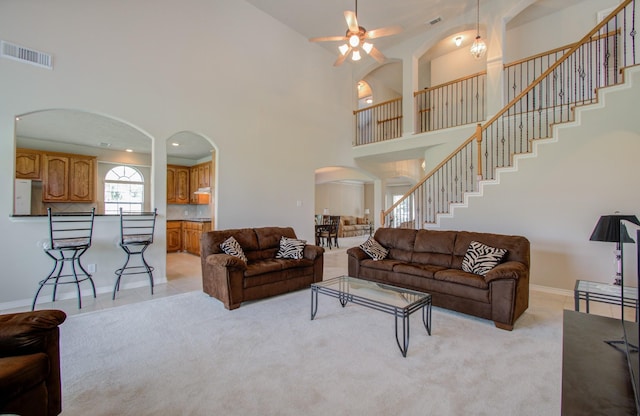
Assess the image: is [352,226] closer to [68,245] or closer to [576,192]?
[576,192]

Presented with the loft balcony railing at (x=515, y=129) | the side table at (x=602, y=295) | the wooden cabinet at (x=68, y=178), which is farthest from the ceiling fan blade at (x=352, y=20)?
the wooden cabinet at (x=68, y=178)

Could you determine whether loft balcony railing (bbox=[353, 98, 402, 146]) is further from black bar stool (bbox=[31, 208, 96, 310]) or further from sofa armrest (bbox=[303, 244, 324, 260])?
black bar stool (bbox=[31, 208, 96, 310])

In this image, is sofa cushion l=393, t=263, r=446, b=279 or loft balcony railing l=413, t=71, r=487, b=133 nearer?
sofa cushion l=393, t=263, r=446, b=279

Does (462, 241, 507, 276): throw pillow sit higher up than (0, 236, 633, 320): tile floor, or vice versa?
(462, 241, 507, 276): throw pillow

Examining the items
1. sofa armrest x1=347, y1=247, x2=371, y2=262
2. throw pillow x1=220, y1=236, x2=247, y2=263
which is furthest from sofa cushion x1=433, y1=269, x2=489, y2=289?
throw pillow x1=220, y1=236, x2=247, y2=263

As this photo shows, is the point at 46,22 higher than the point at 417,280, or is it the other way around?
the point at 46,22

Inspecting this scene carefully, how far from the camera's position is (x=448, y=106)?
24.4 feet

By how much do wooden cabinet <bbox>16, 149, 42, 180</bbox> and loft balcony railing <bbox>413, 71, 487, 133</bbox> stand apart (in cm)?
865

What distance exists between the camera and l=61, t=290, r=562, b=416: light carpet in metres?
1.81

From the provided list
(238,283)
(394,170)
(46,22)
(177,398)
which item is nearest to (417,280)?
(238,283)

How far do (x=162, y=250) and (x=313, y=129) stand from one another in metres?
4.29

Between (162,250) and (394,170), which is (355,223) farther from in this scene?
(162,250)

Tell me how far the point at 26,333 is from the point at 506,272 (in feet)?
12.1

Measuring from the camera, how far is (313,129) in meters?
7.01
